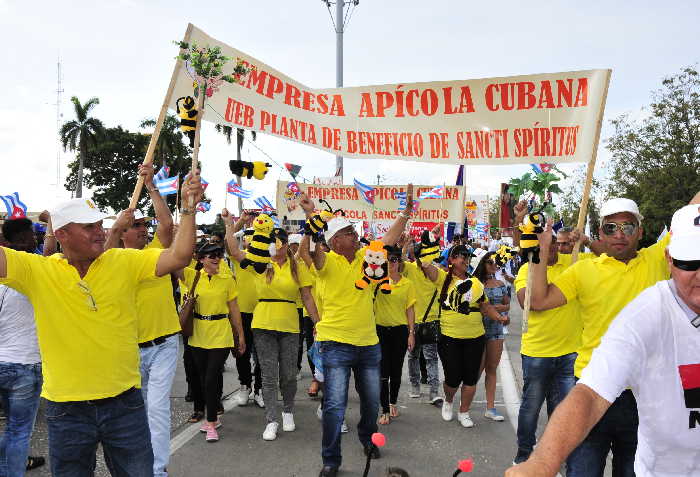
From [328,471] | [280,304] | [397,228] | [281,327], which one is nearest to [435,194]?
[280,304]

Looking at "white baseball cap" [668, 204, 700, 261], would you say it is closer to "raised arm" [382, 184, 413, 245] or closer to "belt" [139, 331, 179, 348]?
"raised arm" [382, 184, 413, 245]

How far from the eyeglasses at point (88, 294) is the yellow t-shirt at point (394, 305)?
3.80 metres

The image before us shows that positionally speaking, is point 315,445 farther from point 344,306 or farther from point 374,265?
point 374,265

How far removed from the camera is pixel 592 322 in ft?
11.3

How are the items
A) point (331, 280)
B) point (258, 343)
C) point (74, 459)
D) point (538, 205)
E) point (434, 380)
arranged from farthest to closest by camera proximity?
point (434, 380)
point (258, 343)
point (331, 280)
point (538, 205)
point (74, 459)

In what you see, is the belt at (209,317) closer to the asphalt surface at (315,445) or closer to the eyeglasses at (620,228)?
the asphalt surface at (315,445)

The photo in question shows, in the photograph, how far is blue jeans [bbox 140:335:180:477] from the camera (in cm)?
432

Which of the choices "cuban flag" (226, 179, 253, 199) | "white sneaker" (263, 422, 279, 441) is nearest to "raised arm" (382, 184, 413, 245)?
"white sneaker" (263, 422, 279, 441)

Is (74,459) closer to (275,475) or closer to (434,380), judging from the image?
(275,475)

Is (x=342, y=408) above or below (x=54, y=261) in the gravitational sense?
below

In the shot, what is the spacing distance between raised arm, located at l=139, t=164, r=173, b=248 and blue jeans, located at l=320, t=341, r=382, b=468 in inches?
65.3

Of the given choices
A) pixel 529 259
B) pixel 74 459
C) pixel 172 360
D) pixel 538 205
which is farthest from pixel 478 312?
pixel 74 459

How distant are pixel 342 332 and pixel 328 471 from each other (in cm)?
115

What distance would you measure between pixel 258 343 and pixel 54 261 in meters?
3.30
